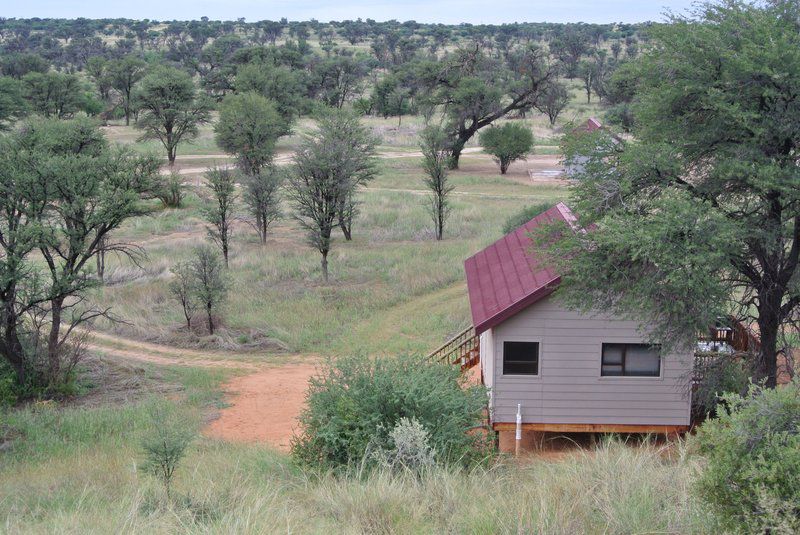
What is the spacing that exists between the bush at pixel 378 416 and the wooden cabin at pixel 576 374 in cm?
264

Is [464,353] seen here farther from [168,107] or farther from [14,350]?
[168,107]

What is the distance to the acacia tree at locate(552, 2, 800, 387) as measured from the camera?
1223 cm

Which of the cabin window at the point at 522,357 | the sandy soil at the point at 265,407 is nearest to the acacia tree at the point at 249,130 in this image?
the sandy soil at the point at 265,407

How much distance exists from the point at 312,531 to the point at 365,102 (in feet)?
273

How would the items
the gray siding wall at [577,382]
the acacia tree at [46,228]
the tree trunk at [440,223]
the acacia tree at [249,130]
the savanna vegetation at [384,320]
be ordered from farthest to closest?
the acacia tree at [249,130] → the tree trunk at [440,223] → the acacia tree at [46,228] → the gray siding wall at [577,382] → the savanna vegetation at [384,320]

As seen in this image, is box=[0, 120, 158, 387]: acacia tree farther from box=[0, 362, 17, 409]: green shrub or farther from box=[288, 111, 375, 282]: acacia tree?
box=[288, 111, 375, 282]: acacia tree

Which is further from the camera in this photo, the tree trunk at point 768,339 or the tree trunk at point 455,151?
the tree trunk at point 455,151

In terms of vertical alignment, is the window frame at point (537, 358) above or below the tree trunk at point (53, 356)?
above

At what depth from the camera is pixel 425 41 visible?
484ft

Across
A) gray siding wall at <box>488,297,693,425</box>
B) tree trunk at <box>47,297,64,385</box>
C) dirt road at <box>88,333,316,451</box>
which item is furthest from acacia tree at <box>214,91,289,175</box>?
gray siding wall at <box>488,297,693,425</box>

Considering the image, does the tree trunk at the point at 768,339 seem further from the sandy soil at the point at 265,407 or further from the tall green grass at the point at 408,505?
the sandy soil at the point at 265,407

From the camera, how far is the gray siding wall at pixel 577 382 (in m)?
15.6

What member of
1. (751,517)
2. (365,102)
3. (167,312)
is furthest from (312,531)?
(365,102)

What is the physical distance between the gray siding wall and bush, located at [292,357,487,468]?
104 inches
